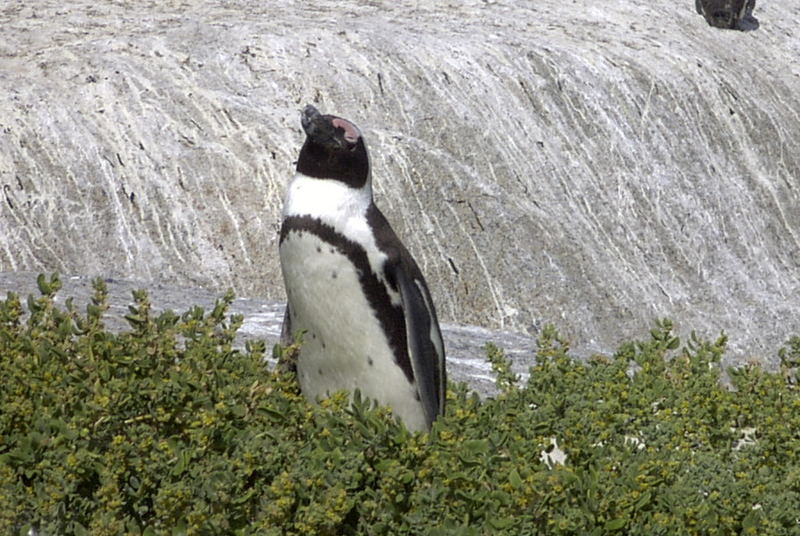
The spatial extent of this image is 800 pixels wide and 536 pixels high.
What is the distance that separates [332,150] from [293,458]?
1404 mm

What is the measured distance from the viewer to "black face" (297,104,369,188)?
5.13 metres

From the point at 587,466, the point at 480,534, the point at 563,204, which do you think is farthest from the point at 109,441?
the point at 563,204

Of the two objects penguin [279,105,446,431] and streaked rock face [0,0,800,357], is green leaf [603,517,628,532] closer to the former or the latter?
penguin [279,105,446,431]

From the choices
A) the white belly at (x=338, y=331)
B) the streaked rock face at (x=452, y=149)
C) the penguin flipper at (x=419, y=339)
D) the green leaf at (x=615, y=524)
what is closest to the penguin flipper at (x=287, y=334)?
the white belly at (x=338, y=331)

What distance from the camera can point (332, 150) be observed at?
16.8ft

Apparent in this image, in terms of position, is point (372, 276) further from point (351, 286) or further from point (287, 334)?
point (287, 334)

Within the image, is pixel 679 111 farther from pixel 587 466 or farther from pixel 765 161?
pixel 587 466

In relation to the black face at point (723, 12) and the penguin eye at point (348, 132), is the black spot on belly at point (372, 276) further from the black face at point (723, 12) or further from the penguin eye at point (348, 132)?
the black face at point (723, 12)

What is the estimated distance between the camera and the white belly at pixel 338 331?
5.13 metres

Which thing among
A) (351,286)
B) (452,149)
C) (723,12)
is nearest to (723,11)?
(723,12)

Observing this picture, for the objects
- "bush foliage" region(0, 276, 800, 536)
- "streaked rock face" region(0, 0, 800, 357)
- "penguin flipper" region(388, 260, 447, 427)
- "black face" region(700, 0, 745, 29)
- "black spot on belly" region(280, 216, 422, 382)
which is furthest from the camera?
"black face" region(700, 0, 745, 29)

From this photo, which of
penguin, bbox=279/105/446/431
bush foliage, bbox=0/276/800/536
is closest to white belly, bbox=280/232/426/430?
penguin, bbox=279/105/446/431

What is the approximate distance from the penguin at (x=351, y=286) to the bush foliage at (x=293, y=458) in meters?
0.22

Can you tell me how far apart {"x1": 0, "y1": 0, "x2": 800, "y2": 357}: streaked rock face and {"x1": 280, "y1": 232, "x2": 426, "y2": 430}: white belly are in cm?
697
